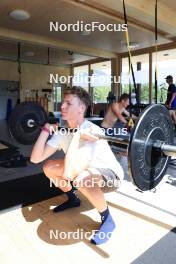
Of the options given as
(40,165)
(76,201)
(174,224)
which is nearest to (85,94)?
(76,201)

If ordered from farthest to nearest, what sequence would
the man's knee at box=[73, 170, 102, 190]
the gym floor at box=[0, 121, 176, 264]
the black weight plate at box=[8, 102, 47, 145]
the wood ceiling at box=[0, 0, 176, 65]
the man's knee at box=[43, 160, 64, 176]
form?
the wood ceiling at box=[0, 0, 176, 65]
the black weight plate at box=[8, 102, 47, 145]
the man's knee at box=[43, 160, 64, 176]
the man's knee at box=[73, 170, 102, 190]
the gym floor at box=[0, 121, 176, 264]

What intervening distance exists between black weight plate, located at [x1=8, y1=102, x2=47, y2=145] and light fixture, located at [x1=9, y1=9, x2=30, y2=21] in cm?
313

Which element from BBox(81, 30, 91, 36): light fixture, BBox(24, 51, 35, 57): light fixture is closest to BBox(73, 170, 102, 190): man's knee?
BBox(81, 30, 91, 36): light fixture

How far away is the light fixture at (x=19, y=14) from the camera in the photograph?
175 inches

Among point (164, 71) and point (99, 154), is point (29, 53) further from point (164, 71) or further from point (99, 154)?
point (99, 154)

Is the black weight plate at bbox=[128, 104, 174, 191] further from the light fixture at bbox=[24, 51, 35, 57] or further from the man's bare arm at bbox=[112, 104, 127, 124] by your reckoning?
the light fixture at bbox=[24, 51, 35, 57]

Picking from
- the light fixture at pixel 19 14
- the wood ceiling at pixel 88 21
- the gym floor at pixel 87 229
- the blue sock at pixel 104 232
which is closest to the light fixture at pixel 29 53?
the wood ceiling at pixel 88 21

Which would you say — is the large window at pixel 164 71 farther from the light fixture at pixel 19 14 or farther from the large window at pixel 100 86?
the light fixture at pixel 19 14

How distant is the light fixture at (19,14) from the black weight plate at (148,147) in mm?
3981

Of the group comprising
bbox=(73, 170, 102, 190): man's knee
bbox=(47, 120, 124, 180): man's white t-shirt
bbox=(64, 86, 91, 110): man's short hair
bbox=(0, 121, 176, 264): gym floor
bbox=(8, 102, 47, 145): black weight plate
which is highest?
bbox=(64, 86, 91, 110): man's short hair

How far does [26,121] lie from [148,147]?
43.5 inches

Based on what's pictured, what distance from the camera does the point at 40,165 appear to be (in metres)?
3.56

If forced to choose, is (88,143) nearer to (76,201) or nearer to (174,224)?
(76,201)

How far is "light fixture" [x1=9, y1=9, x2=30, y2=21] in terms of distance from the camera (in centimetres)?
445
